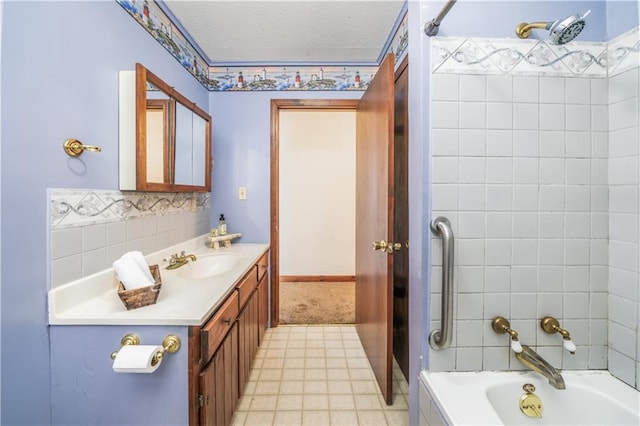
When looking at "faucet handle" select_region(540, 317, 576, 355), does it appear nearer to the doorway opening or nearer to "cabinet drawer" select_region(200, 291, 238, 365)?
"cabinet drawer" select_region(200, 291, 238, 365)

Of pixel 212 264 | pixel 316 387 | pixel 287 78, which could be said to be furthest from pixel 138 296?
pixel 287 78

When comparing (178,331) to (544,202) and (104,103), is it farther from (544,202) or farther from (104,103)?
(544,202)

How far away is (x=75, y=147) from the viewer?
98 centimetres

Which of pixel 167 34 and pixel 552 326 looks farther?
pixel 167 34

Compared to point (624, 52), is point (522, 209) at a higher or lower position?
lower

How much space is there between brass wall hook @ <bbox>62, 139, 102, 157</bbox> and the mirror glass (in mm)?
212

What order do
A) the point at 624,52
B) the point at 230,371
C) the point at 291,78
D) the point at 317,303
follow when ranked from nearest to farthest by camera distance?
1. the point at 624,52
2. the point at 230,371
3. the point at 291,78
4. the point at 317,303

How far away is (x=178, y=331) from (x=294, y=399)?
3.17 ft

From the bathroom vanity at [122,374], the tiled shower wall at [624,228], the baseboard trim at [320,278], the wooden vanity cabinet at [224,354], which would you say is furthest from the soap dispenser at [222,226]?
the tiled shower wall at [624,228]

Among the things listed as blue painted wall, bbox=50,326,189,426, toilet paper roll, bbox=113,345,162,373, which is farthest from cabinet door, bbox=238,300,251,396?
toilet paper roll, bbox=113,345,162,373

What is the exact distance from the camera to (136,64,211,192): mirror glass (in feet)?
4.02

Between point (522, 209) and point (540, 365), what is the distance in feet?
1.94

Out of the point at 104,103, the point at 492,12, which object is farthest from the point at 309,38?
the point at 104,103

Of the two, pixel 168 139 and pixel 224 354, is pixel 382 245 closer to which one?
pixel 224 354
